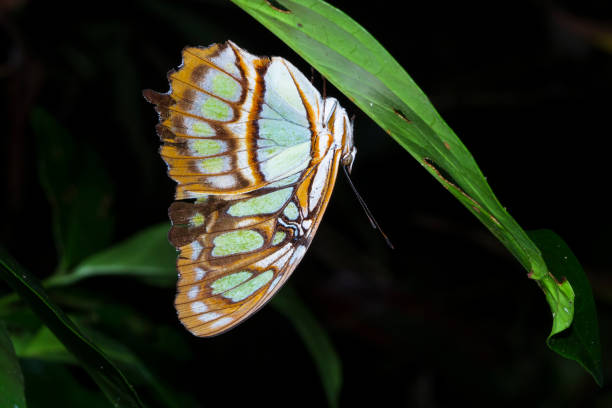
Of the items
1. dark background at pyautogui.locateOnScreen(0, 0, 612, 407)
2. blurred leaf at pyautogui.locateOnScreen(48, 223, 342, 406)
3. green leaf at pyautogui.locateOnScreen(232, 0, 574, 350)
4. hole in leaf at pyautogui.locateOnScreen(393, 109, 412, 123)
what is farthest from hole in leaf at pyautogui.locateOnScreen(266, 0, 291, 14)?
dark background at pyautogui.locateOnScreen(0, 0, 612, 407)

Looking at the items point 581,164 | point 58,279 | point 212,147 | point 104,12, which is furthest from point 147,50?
point 581,164

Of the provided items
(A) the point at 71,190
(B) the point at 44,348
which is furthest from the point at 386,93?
(A) the point at 71,190

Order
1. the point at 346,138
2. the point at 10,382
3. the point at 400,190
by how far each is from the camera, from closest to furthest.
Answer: the point at 10,382 < the point at 346,138 < the point at 400,190

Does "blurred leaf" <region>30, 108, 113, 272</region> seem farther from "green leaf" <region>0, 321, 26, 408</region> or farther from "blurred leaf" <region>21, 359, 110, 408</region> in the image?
"green leaf" <region>0, 321, 26, 408</region>

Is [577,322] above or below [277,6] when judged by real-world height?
below

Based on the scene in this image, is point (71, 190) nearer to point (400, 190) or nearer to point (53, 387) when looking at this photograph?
point (53, 387)

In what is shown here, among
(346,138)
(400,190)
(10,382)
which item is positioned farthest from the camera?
(400,190)
